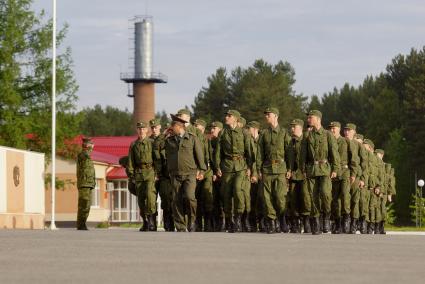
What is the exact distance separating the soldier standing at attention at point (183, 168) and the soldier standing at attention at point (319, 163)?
176 cm

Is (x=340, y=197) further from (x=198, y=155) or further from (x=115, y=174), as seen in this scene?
(x=115, y=174)

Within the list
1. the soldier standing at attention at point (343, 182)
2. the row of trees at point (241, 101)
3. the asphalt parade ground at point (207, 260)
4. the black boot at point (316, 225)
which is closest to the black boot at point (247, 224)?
the black boot at point (316, 225)

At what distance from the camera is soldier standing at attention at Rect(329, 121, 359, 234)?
23094mm

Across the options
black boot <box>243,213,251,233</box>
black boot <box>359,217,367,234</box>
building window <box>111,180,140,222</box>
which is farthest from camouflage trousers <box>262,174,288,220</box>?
building window <box>111,180,140,222</box>

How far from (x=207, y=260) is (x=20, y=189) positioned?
2653cm

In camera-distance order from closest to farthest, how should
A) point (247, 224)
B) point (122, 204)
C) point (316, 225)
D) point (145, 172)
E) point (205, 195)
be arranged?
point (316, 225) → point (247, 224) → point (145, 172) → point (205, 195) → point (122, 204)

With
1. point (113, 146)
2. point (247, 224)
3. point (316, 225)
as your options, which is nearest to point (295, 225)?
point (316, 225)

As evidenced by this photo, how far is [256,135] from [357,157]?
2383mm

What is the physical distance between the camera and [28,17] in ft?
186

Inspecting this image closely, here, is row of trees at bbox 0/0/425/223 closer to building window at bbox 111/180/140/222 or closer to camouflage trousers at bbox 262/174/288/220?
building window at bbox 111/180/140/222

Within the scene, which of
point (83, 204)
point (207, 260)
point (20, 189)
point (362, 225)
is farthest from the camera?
point (20, 189)

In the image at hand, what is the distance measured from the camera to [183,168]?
21.1m

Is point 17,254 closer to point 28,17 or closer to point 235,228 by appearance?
point 235,228

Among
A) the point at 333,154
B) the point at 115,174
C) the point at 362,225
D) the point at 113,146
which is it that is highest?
the point at 113,146
